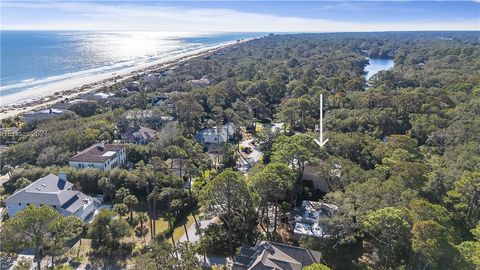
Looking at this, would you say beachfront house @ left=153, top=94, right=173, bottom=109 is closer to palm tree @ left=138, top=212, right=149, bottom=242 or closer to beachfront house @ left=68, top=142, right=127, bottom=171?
beachfront house @ left=68, top=142, right=127, bottom=171

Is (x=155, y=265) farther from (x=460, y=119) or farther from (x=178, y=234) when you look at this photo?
(x=460, y=119)

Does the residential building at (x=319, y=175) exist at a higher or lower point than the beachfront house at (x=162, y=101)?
higher

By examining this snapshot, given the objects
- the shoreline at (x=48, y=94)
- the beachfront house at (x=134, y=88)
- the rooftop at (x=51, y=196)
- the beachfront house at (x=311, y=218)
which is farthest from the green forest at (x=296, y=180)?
the beachfront house at (x=134, y=88)

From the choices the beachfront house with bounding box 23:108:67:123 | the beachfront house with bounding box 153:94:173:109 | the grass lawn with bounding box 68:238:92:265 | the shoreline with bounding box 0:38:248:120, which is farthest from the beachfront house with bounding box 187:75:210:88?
the grass lawn with bounding box 68:238:92:265

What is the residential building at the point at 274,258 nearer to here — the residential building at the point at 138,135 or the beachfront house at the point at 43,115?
the residential building at the point at 138,135

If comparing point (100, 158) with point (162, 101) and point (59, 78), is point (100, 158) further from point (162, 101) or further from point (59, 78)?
point (59, 78)
